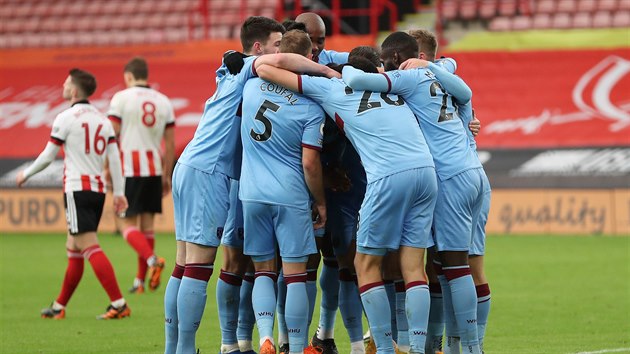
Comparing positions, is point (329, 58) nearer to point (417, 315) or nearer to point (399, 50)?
point (399, 50)

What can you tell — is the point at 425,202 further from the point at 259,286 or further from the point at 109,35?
the point at 109,35

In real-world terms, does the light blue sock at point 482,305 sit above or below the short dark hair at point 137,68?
below

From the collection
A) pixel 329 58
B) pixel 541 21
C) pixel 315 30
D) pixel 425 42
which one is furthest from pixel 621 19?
pixel 425 42

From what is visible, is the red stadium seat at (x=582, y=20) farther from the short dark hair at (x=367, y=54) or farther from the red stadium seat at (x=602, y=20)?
the short dark hair at (x=367, y=54)

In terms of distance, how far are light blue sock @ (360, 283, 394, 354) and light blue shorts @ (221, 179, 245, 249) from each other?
1.13 meters

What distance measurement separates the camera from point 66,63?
1024 inches

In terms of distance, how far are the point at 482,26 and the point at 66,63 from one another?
9.35m

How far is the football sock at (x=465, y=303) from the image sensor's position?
7496mm

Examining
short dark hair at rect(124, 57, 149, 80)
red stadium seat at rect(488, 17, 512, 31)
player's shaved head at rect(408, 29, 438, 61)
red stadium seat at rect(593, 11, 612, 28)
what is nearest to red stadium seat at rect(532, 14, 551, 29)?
red stadium seat at rect(488, 17, 512, 31)

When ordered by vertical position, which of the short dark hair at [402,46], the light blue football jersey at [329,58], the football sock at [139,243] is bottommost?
the football sock at [139,243]

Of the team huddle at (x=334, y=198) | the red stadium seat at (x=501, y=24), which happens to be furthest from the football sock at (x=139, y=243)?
the red stadium seat at (x=501, y=24)

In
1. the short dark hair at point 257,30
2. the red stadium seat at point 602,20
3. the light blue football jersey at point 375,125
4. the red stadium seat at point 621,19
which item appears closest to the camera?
the light blue football jersey at point 375,125

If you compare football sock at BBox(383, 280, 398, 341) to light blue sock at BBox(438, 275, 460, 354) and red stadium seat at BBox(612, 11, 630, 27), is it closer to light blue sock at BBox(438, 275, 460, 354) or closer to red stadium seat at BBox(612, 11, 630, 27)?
light blue sock at BBox(438, 275, 460, 354)

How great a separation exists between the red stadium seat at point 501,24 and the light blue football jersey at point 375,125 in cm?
1706
